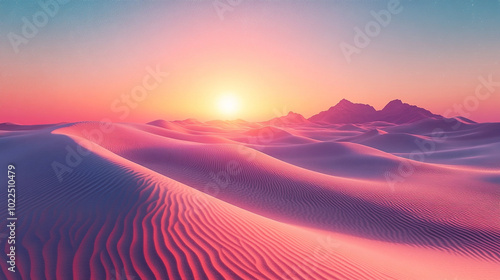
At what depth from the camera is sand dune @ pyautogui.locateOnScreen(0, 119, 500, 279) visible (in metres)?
3.74

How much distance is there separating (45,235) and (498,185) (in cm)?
1948

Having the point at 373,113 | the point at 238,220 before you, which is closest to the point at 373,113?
the point at 373,113

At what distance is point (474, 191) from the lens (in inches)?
539

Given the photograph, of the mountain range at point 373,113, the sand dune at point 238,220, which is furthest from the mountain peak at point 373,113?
the sand dune at point 238,220

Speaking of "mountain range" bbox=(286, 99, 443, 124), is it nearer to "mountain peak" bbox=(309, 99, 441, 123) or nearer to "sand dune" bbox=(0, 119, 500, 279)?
"mountain peak" bbox=(309, 99, 441, 123)

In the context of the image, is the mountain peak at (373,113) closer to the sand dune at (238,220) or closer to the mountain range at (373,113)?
the mountain range at (373,113)

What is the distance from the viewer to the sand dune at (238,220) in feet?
12.3

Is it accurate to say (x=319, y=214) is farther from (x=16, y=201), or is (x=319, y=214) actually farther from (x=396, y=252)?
(x=16, y=201)

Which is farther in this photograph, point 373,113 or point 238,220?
point 373,113

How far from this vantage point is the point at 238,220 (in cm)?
565

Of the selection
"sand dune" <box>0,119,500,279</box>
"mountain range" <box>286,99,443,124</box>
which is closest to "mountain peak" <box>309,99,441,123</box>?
"mountain range" <box>286,99,443,124</box>

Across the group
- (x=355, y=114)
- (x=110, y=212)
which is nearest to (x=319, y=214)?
(x=110, y=212)

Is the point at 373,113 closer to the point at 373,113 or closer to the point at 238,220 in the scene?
the point at 373,113

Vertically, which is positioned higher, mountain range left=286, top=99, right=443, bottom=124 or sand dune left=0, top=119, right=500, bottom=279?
mountain range left=286, top=99, right=443, bottom=124
